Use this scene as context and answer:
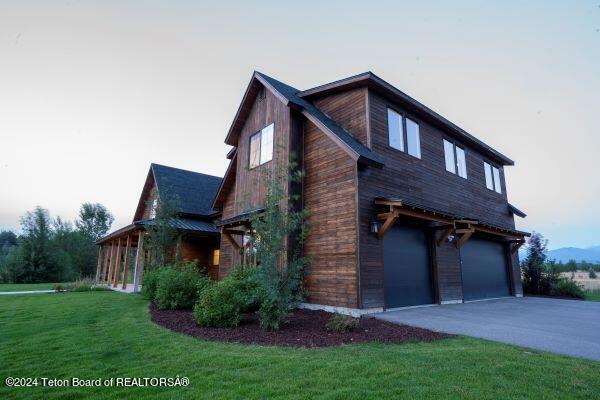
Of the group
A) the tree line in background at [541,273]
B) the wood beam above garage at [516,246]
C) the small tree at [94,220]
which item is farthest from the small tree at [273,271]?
the small tree at [94,220]

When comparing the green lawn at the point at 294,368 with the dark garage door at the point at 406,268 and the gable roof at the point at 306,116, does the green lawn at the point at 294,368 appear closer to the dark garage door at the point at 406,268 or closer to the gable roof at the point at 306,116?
the dark garage door at the point at 406,268

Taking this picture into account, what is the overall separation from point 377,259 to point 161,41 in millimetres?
14315

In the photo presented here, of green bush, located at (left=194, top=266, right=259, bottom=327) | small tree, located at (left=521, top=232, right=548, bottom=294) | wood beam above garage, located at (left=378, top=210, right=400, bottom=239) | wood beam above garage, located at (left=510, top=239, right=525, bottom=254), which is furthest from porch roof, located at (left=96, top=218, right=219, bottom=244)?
small tree, located at (left=521, top=232, right=548, bottom=294)

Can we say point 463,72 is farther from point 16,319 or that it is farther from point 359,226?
point 16,319

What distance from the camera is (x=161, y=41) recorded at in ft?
49.1

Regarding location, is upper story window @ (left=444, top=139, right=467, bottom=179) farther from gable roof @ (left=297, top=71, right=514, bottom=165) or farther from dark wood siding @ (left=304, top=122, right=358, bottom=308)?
dark wood siding @ (left=304, top=122, right=358, bottom=308)

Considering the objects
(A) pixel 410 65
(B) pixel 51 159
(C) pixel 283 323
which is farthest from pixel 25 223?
(A) pixel 410 65

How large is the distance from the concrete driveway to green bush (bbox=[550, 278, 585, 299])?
8204 mm

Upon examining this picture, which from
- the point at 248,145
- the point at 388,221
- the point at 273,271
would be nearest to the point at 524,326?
the point at 388,221

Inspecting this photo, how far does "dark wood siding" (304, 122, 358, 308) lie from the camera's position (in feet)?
29.1

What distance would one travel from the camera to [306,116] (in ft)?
36.7

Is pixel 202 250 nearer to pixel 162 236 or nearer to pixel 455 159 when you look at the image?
pixel 162 236

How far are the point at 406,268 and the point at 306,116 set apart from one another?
6.33m

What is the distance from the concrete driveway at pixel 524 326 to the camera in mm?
5512
